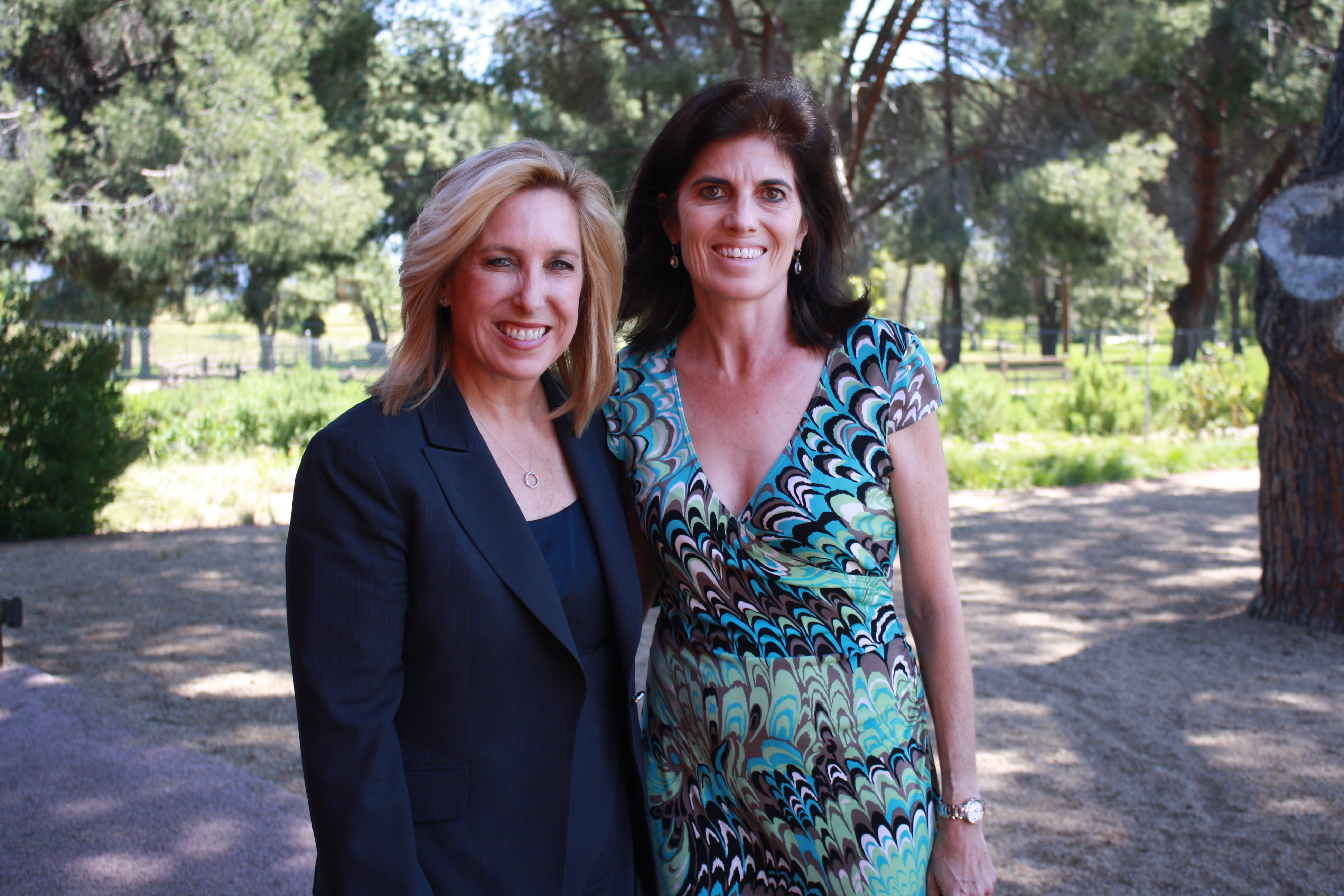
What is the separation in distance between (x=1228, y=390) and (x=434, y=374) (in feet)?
50.9

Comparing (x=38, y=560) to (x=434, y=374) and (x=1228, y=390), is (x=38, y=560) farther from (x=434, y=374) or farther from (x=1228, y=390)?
(x=1228, y=390)

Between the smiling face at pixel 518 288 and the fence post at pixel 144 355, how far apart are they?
18867 millimetres

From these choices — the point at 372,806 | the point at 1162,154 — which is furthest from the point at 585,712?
the point at 1162,154

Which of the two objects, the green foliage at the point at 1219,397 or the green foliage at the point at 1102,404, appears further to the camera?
the green foliage at the point at 1102,404

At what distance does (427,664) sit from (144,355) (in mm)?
20954

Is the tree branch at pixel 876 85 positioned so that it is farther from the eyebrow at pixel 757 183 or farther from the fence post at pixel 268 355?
the eyebrow at pixel 757 183

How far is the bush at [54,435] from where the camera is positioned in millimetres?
8727

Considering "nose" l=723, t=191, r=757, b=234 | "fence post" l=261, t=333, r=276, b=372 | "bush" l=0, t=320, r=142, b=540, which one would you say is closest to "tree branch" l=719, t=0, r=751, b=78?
"bush" l=0, t=320, r=142, b=540

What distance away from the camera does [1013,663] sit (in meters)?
5.26

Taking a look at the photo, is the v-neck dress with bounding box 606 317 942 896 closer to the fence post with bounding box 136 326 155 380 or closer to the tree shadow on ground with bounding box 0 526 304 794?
the tree shadow on ground with bounding box 0 526 304 794

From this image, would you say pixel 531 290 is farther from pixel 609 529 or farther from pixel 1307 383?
pixel 1307 383

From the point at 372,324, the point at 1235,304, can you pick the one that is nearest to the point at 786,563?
the point at 1235,304

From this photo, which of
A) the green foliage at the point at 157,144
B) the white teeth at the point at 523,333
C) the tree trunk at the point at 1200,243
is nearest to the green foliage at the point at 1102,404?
the tree trunk at the point at 1200,243

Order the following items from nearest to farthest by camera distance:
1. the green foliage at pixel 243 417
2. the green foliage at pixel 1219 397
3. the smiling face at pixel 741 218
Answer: the smiling face at pixel 741 218 → the green foliage at pixel 243 417 → the green foliage at pixel 1219 397
